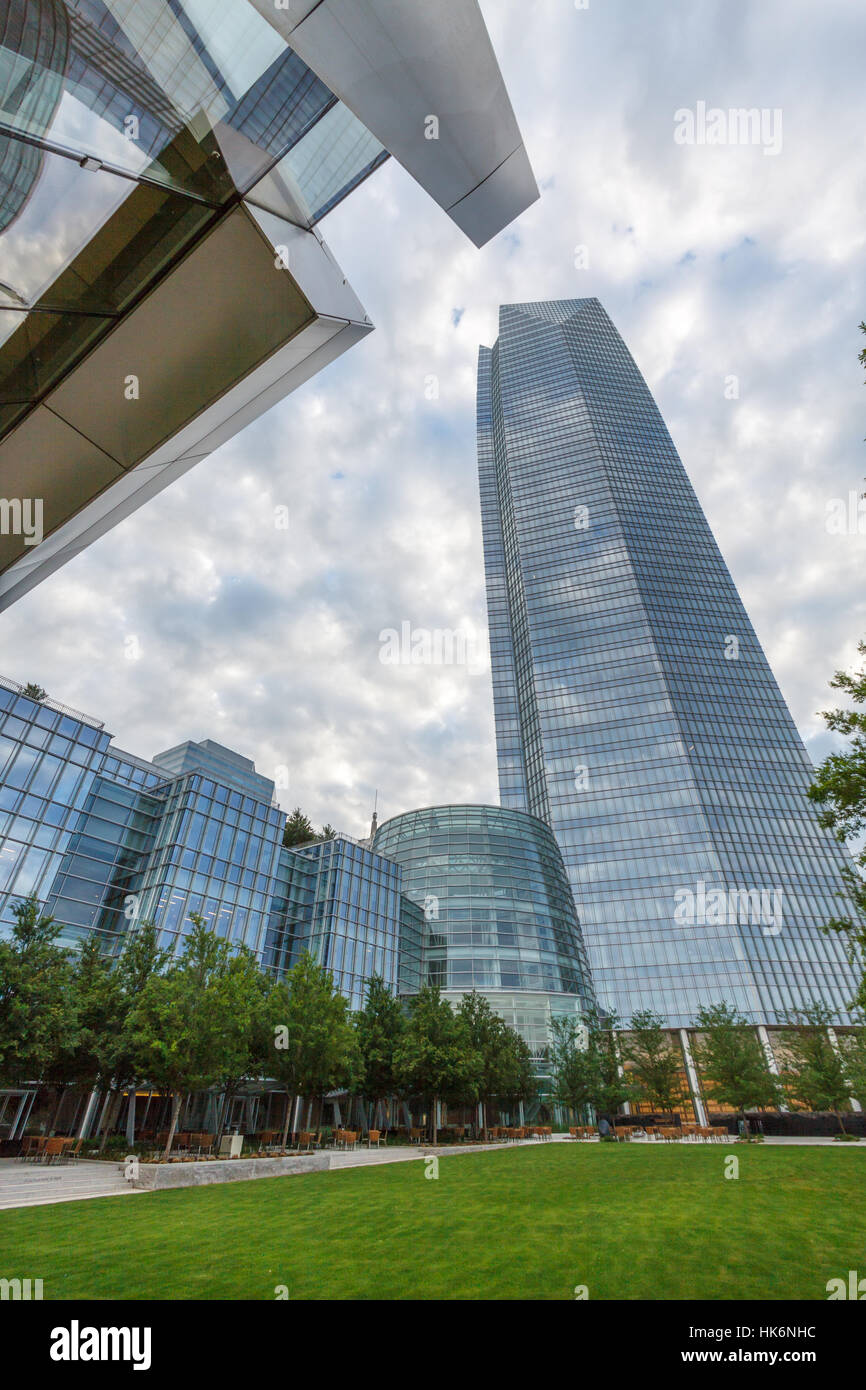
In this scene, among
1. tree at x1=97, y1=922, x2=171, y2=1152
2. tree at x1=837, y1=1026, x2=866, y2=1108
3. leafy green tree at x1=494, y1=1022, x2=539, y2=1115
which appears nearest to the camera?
tree at x1=97, y1=922, x2=171, y2=1152

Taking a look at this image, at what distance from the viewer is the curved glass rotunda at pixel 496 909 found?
56719 millimetres

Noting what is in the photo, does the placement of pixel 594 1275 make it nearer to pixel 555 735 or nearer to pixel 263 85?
pixel 263 85

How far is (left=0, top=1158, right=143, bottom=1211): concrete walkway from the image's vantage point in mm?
13680

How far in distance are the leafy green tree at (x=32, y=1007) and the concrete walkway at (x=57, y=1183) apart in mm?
2743

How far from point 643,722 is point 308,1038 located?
282 feet

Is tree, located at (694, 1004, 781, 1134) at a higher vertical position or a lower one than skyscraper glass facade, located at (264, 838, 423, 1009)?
lower

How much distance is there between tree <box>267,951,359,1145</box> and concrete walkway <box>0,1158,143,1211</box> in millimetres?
6223

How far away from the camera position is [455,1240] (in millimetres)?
8930

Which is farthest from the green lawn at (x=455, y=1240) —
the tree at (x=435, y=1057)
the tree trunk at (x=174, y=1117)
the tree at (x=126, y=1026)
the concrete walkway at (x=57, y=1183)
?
the tree at (x=435, y=1057)

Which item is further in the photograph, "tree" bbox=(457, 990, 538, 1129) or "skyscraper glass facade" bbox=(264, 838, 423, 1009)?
"skyscraper glass facade" bbox=(264, 838, 423, 1009)

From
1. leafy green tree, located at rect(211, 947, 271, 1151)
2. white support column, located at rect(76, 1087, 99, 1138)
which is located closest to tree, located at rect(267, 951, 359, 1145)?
leafy green tree, located at rect(211, 947, 271, 1151)

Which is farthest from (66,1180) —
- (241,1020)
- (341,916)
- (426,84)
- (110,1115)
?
(341,916)

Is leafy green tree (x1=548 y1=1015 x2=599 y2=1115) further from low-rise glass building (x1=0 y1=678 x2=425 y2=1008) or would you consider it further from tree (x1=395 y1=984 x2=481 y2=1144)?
low-rise glass building (x1=0 y1=678 x2=425 y2=1008)

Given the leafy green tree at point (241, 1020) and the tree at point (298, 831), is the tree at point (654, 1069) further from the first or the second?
the tree at point (298, 831)
